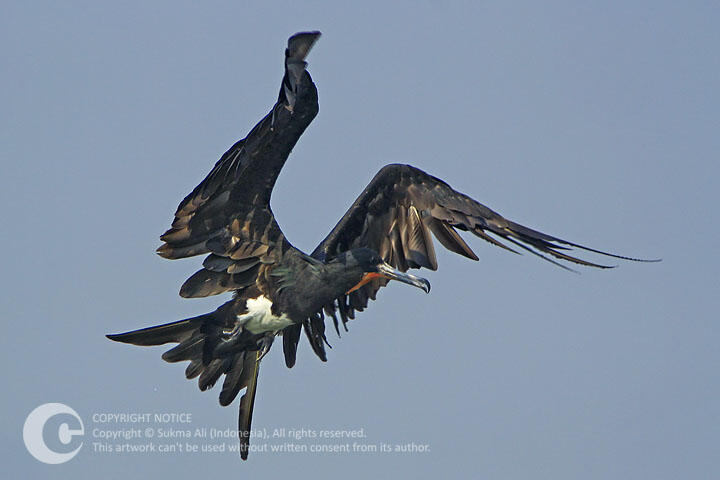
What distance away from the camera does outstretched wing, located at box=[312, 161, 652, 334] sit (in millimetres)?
9898

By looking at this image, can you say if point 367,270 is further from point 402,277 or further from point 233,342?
point 233,342

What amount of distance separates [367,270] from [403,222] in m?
0.99

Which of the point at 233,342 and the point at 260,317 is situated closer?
the point at 260,317

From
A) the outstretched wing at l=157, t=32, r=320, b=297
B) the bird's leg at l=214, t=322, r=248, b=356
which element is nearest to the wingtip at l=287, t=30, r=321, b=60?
the outstretched wing at l=157, t=32, r=320, b=297

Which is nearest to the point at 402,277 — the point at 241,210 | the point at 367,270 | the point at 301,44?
the point at 367,270

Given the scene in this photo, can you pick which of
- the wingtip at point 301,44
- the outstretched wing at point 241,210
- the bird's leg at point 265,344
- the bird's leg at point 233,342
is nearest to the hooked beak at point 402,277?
the outstretched wing at point 241,210

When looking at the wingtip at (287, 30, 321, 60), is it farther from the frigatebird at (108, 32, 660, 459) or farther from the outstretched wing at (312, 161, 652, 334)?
the outstretched wing at (312, 161, 652, 334)

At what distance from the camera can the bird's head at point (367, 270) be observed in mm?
9414

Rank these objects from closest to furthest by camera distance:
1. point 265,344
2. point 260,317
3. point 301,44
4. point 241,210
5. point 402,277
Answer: point 301,44 < point 241,210 < point 260,317 < point 402,277 < point 265,344

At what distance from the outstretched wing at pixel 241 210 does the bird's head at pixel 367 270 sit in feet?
1.72

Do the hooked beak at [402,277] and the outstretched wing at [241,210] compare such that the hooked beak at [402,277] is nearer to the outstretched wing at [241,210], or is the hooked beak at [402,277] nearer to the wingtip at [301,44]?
the outstretched wing at [241,210]

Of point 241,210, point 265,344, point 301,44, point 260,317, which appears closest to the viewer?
point 301,44

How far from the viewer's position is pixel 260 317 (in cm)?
943

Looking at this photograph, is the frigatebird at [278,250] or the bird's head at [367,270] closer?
the frigatebird at [278,250]
